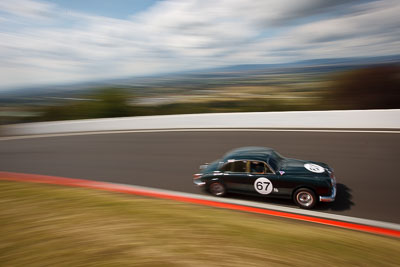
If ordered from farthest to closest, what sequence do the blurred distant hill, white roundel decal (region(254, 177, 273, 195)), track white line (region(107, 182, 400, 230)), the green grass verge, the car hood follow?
the blurred distant hill → white roundel decal (region(254, 177, 273, 195)) → the car hood → track white line (region(107, 182, 400, 230)) → the green grass verge

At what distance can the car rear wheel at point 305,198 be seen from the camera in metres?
6.31

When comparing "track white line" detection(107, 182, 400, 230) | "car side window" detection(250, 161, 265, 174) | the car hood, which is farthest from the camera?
"car side window" detection(250, 161, 265, 174)

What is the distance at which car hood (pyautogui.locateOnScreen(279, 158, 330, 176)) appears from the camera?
260 inches

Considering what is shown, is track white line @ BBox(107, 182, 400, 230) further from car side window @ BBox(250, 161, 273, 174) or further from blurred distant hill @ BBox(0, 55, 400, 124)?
blurred distant hill @ BBox(0, 55, 400, 124)

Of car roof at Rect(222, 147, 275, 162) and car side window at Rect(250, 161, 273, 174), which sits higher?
car roof at Rect(222, 147, 275, 162)

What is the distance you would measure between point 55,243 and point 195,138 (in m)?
10.4

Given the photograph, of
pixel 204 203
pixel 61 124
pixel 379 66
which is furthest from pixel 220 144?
pixel 379 66

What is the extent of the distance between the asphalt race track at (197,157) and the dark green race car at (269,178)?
35 centimetres

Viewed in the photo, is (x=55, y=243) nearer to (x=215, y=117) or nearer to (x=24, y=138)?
(x=215, y=117)

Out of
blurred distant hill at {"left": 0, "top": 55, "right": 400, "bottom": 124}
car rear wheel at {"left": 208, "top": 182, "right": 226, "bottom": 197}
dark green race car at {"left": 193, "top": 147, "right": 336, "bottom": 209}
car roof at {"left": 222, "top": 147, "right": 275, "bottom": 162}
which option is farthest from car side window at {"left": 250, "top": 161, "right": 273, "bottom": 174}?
blurred distant hill at {"left": 0, "top": 55, "right": 400, "bottom": 124}

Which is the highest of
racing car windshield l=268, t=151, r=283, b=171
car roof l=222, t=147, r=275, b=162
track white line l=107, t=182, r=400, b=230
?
car roof l=222, t=147, r=275, b=162

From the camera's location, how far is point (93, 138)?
16109 millimetres

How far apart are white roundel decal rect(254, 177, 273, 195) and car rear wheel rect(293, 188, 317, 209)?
600 mm

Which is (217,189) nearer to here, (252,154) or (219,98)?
(252,154)
